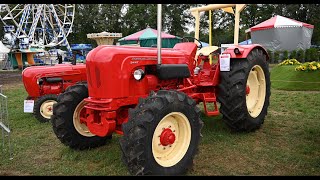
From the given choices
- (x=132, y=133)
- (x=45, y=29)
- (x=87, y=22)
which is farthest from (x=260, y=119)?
(x=87, y=22)

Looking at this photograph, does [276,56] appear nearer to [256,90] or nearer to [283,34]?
[283,34]

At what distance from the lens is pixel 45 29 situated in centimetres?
2839

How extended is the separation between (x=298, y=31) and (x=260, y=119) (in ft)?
67.7

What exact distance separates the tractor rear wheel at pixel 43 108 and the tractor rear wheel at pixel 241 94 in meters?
3.60

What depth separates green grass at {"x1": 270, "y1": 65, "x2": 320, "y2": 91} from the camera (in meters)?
9.48

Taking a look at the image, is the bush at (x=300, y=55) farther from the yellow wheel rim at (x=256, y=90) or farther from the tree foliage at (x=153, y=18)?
the tree foliage at (x=153, y=18)

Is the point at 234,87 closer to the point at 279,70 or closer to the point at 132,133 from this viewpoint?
the point at 132,133

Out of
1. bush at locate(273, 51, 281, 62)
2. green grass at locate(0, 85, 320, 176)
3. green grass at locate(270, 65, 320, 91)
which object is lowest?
green grass at locate(0, 85, 320, 176)

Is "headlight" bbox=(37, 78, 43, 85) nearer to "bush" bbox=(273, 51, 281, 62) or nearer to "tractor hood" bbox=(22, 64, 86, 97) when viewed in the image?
"tractor hood" bbox=(22, 64, 86, 97)

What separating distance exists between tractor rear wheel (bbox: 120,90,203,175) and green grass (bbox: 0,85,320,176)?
31cm

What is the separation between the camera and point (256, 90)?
18.0 feet

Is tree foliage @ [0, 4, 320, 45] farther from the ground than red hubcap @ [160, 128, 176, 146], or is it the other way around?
tree foliage @ [0, 4, 320, 45]

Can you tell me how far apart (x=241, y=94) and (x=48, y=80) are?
4066mm

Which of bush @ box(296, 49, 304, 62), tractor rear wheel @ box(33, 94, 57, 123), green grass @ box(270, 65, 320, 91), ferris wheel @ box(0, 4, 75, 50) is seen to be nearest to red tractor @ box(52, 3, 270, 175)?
tractor rear wheel @ box(33, 94, 57, 123)
